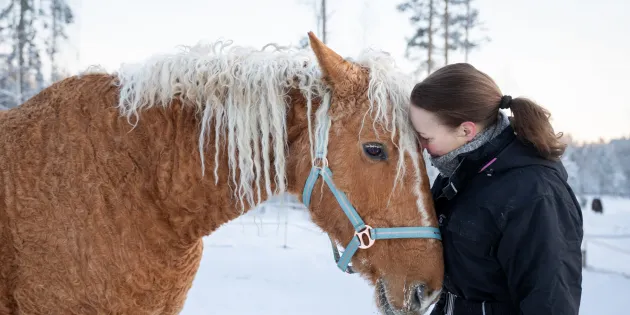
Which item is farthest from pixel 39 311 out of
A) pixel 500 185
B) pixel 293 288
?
pixel 293 288

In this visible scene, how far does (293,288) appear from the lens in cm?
718

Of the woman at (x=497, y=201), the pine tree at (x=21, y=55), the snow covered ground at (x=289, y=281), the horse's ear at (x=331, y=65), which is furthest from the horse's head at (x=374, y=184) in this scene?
the pine tree at (x=21, y=55)

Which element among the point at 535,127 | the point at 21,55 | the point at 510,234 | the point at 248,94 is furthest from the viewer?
the point at 21,55

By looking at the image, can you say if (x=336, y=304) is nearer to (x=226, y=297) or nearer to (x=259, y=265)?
(x=226, y=297)

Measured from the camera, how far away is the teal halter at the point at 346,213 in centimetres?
175

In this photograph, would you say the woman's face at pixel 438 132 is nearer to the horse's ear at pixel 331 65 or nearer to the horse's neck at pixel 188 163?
the horse's ear at pixel 331 65

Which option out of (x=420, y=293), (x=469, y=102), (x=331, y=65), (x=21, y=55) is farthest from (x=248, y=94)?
(x=21, y=55)

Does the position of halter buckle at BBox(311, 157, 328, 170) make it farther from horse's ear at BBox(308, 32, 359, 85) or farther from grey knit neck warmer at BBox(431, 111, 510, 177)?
grey knit neck warmer at BBox(431, 111, 510, 177)

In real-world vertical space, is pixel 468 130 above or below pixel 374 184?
above

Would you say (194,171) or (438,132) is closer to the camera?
(438,132)

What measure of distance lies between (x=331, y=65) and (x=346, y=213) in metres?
0.65

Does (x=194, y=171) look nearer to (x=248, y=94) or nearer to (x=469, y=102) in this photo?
(x=248, y=94)

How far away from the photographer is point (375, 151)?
5.89ft

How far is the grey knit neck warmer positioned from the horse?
163 millimetres
